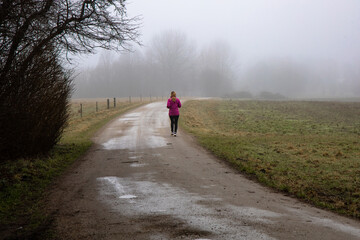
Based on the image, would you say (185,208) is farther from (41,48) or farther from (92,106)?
(92,106)

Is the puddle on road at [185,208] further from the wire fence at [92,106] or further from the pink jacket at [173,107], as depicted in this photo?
the wire fence at [92,106]

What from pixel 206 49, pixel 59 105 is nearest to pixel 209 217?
pixel 59 105

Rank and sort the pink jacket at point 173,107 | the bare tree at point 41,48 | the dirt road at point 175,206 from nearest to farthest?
the dirt road at point 175,206
the bare tree at point 41,48
the pink jacket at point 173,107

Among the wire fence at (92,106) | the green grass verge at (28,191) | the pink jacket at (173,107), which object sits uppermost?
the pink jacket at (173,107)

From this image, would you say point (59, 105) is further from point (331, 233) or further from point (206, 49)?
point (206, 49)

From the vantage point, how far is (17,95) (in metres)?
7.95

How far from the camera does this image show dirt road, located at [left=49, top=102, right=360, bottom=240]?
14.4 ft

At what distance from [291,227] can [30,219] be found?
13.0 ft

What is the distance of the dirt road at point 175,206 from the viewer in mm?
4375

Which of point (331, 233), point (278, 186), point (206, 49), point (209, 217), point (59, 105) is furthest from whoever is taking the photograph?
point (206, 49)

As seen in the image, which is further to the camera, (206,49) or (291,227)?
(206,49)

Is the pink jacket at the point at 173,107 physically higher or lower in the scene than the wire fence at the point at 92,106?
higher

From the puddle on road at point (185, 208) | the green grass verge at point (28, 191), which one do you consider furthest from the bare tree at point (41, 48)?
the puddle on road at point (185, 208)

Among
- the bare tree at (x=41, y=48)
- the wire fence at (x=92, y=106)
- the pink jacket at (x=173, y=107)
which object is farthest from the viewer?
the wire fence at (x=92, y=106)
